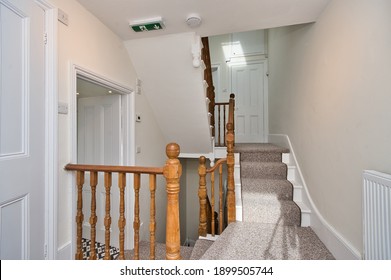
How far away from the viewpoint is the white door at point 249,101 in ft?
15.8

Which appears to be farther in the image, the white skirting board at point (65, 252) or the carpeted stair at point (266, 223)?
the carpeted stair at point (266, 223)

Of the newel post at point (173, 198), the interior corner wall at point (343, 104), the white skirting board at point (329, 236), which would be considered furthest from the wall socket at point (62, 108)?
the white skirting board at point (329, 236)

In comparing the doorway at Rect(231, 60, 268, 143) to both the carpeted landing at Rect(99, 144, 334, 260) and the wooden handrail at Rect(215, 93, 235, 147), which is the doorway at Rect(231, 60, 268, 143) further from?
the carpeted landing at Rect(99, 144, 334, 260)

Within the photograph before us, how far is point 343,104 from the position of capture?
1.58 metres

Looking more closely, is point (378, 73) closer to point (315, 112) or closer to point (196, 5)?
point (315, 112)

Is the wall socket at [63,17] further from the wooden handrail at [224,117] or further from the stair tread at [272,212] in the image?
the stair tread at [272,212]

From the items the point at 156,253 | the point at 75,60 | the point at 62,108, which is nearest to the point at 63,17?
the point at 75,60

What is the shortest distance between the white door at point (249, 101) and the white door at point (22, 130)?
4.19 meters

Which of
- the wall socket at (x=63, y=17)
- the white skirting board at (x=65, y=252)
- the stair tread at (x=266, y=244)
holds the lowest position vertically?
the stair tread at (x=266, y=244)

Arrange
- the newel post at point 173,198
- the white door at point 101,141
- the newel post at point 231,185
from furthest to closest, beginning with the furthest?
the white door at point 101,141, the newel post at point 231,185, the newel post at point 173,198

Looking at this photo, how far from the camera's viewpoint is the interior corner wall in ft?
3.89

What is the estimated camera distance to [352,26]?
1.46 meters

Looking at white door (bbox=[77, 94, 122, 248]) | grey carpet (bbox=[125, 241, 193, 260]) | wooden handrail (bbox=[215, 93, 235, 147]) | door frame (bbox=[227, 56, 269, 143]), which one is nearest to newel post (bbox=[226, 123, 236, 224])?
wooden handrail (bbox=[215, 93, 235, 147])
